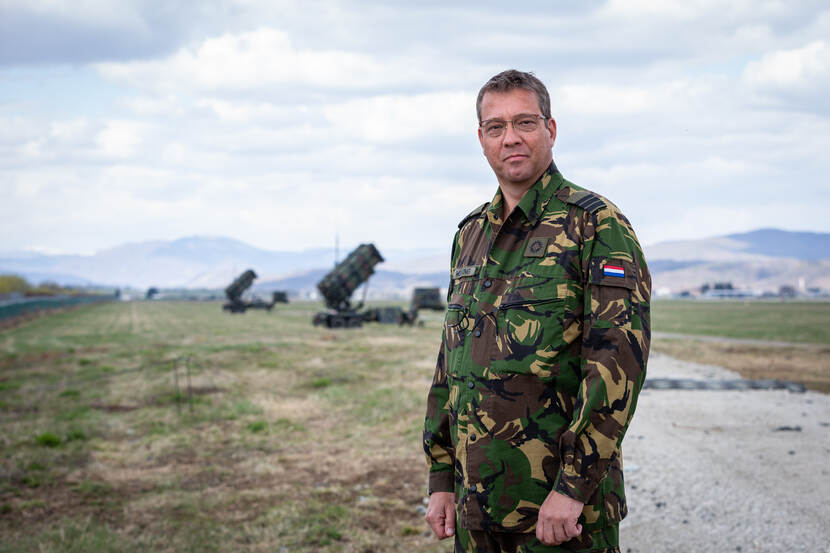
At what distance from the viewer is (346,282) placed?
1209 inches

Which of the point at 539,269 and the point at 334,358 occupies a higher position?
the point at 539,269

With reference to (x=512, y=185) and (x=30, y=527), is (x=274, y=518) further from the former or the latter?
(x=512, y=185)

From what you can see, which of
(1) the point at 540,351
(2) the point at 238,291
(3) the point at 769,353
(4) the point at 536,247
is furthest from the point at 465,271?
(2) the point at 238,291

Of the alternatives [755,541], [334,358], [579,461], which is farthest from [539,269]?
[334,358]

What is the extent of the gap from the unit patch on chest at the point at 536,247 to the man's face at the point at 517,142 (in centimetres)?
25

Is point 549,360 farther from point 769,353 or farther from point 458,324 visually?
point 769,353

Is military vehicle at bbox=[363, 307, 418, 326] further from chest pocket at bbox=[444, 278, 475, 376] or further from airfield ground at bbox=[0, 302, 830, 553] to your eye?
chest pocket at bbox=[444, 278, 475, 376]

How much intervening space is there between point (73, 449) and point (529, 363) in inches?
315

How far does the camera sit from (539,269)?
7.57ft

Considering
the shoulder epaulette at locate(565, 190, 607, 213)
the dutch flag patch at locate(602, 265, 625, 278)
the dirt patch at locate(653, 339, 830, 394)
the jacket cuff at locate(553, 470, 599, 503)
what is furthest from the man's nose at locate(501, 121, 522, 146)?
the dirt patch at locate(653, 339, 830, 394)

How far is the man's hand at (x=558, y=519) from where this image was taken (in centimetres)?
212

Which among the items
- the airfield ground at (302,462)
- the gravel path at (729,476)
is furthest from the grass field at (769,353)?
the gravel path at (729,476)

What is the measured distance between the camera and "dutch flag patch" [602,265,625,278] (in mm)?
2152

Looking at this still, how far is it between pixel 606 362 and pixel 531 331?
270mm
